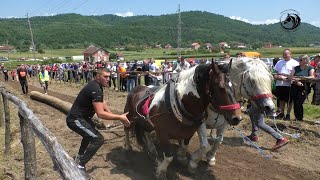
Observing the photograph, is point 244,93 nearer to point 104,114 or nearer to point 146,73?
point 104,114

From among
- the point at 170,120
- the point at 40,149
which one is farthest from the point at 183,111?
the point at 40,149

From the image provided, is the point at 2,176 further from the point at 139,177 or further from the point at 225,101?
the point at 225,101

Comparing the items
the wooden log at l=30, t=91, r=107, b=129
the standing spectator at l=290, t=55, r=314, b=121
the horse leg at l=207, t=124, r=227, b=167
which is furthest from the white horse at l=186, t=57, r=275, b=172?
the wooden log at l=30, t=91, r=107, b=129

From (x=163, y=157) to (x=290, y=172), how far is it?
229 centimetres

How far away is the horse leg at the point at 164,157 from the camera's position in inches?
214

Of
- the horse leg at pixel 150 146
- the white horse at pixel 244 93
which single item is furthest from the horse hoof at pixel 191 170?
the horse leg at pixel 150 146

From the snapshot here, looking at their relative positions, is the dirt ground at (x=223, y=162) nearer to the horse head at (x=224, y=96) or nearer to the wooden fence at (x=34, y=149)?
the wooden fence at (x=34, y=149)

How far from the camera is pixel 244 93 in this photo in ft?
20.4

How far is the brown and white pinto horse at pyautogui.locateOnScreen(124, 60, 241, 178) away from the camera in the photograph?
4.69m

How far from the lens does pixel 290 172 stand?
6.22 meters

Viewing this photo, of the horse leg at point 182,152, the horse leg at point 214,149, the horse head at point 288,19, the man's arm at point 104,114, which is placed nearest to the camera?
the man's arm at point 104,114

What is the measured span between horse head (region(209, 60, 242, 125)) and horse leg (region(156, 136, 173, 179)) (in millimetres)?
1085

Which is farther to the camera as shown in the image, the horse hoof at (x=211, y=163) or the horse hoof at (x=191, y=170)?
the horse hoof at (x=211, y=163)

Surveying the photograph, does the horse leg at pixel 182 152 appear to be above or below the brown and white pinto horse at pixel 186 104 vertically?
below
